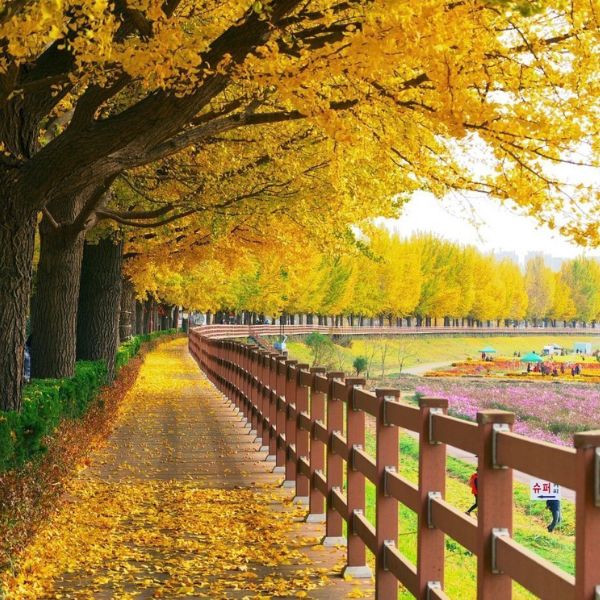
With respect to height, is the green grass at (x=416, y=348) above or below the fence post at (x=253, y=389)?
below

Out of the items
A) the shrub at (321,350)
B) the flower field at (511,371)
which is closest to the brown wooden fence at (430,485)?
the shrub at (321,350)

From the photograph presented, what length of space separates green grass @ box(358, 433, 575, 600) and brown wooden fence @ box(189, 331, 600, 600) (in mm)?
1161

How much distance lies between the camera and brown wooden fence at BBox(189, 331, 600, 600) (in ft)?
11.6

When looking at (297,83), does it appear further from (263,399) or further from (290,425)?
(263,399)

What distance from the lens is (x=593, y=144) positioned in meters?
9.05

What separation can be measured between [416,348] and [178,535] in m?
91.9

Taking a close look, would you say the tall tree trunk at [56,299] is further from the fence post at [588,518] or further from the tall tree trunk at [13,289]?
the fence post at [588,518]

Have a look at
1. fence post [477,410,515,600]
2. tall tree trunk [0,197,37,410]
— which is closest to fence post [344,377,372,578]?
fence post [477,410,515,600]

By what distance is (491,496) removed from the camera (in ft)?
14.8

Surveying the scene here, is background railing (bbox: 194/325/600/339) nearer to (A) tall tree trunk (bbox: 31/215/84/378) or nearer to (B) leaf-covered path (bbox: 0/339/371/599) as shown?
(A) tall tree trunk (bbox: 31/215/84/378)

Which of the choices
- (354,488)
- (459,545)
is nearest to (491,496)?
(354,488)

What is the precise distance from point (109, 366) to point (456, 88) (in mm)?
16420

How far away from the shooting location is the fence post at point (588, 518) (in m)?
3.39

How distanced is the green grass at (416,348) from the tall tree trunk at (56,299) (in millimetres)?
44079
